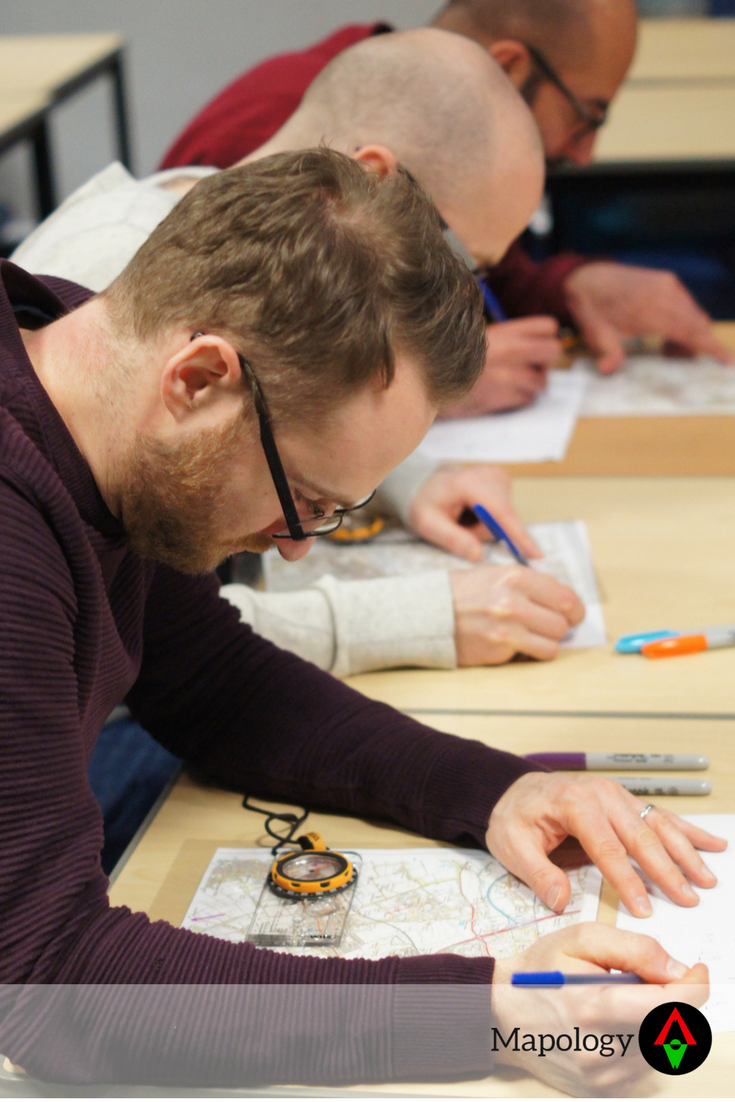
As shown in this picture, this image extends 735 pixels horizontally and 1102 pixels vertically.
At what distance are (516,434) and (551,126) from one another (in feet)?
2.03

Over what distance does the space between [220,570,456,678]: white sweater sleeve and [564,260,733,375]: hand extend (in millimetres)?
898

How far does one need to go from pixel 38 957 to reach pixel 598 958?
0.34m

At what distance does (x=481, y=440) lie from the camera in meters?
1.75

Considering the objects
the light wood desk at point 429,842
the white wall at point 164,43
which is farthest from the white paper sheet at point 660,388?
the white wall at point 164,43

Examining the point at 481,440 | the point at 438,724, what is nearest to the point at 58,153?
the point at 481,440

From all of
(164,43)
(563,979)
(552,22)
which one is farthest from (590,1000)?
(164,43)

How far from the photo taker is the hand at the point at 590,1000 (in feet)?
2.26

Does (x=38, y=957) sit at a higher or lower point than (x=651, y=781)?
higher

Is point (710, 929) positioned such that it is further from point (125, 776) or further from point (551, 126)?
point (551, 126)

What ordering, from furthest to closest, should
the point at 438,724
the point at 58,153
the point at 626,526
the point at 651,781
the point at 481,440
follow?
the point at 58,153
the point at 481,440
the point at 626,526
the point at 438,724
the point at 651,781

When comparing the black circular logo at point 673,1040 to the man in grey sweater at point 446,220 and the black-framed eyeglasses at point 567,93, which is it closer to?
the man in grey sweater at point 446,220

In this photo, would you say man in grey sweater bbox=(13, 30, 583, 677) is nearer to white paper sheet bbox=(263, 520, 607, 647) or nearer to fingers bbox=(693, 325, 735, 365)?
white paper sheet bbox=(263, 520, 607, 647)

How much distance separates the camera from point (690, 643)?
119 cm

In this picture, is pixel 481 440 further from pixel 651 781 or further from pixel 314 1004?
pixel 314 1004
